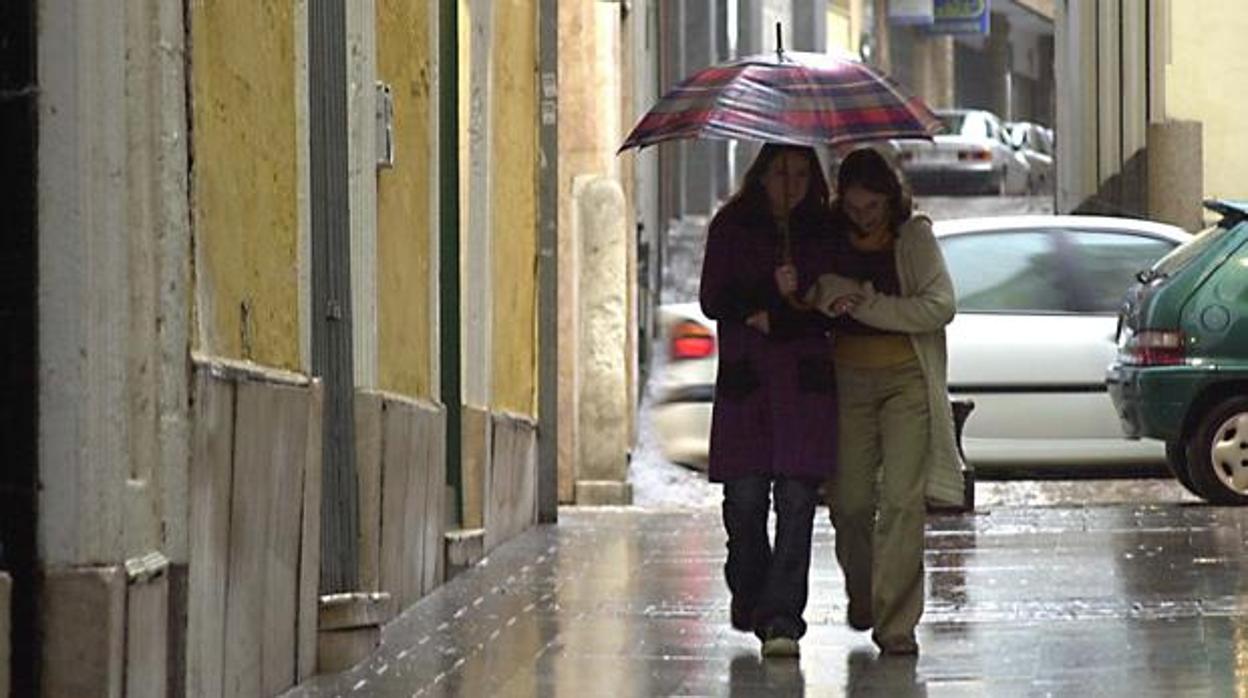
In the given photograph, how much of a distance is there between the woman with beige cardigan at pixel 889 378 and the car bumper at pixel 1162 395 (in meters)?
7.15

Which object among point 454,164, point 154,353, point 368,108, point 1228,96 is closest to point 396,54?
point 368,108

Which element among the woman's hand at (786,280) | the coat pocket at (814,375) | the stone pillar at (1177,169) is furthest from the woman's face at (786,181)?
the stone pillar at (1177,169)

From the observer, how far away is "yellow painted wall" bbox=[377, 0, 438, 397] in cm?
1221

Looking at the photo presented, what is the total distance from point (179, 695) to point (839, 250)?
Answer: 3388mm

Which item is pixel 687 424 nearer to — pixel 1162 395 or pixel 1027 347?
pixel 1027 347

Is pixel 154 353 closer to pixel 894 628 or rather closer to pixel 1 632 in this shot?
pixel 1 632

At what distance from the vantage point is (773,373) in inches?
420

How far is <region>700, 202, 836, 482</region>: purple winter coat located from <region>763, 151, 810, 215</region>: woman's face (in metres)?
0.07

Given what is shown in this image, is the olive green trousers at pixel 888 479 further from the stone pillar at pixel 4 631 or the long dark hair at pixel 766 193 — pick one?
the stone pillar at pixel 4 631

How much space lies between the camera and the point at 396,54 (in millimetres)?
12562

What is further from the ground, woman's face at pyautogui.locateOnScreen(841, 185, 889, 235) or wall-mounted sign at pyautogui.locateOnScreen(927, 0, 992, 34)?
wall-mounted sign at pyautogui.locateOnScreen(927, 0, 992, 34)

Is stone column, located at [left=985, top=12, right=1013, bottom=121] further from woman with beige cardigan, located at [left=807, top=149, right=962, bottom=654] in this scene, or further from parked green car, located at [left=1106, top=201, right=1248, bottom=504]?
woman with beige cardigan, located at [left=807, top=149, right=962, bottom=654]

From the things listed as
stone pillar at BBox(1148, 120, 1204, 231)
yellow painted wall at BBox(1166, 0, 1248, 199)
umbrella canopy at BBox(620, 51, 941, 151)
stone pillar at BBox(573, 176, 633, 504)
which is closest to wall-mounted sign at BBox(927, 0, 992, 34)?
yellow painted wall at BBox(1166, 0, 1248, 199)

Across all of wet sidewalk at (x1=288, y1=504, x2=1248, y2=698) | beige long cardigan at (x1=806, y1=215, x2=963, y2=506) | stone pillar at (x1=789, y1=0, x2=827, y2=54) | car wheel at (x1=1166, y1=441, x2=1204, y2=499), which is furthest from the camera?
stone pillar at (x1=789, y1=0, x2=827, y2=54)
